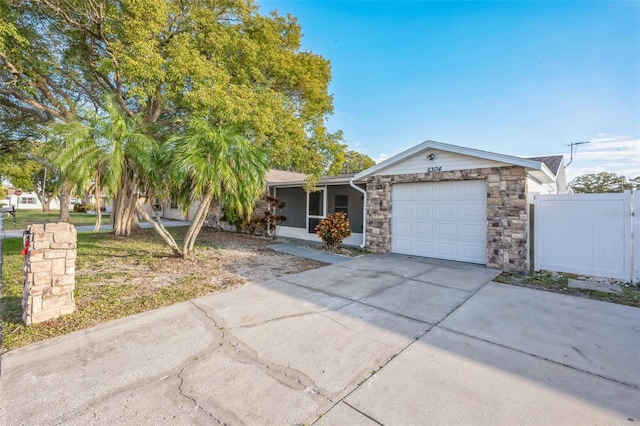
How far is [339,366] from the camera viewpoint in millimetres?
2816

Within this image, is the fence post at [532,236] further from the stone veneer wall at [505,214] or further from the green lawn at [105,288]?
the green lawn at [105,288]

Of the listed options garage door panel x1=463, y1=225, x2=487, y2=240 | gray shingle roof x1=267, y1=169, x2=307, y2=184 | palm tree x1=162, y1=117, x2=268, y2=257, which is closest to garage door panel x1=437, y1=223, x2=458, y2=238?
garage door panel x1=463, y1=225, x2=487, y2=240

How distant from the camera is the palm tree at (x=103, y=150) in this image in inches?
234

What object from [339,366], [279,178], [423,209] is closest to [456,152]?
[423,209]

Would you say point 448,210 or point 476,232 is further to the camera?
point 448,210

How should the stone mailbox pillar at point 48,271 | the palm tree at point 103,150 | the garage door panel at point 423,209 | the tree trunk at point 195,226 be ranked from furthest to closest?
the garage door panel at point 423,209 → the tree trunk at point 195,226 → the palm tree at point 103,150 → the stone mailbox pillar at point 48,271

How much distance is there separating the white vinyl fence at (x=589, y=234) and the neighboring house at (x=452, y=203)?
0.43m

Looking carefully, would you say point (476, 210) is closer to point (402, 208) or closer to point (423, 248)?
point (423, 248)

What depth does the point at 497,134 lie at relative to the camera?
1272 cm

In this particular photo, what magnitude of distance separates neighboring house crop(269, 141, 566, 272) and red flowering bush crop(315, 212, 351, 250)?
0.80 metres

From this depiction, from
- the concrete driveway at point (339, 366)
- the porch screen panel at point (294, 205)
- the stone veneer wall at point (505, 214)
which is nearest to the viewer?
the concrete driveway at point (339, 366)

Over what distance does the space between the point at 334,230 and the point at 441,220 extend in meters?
3.25

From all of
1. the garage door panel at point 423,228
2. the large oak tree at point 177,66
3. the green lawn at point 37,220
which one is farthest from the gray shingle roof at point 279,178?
the green lawn at point 37,220

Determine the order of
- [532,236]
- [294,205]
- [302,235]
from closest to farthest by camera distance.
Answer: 1. [532,236]
2. [302,235]
3. [294,205]
